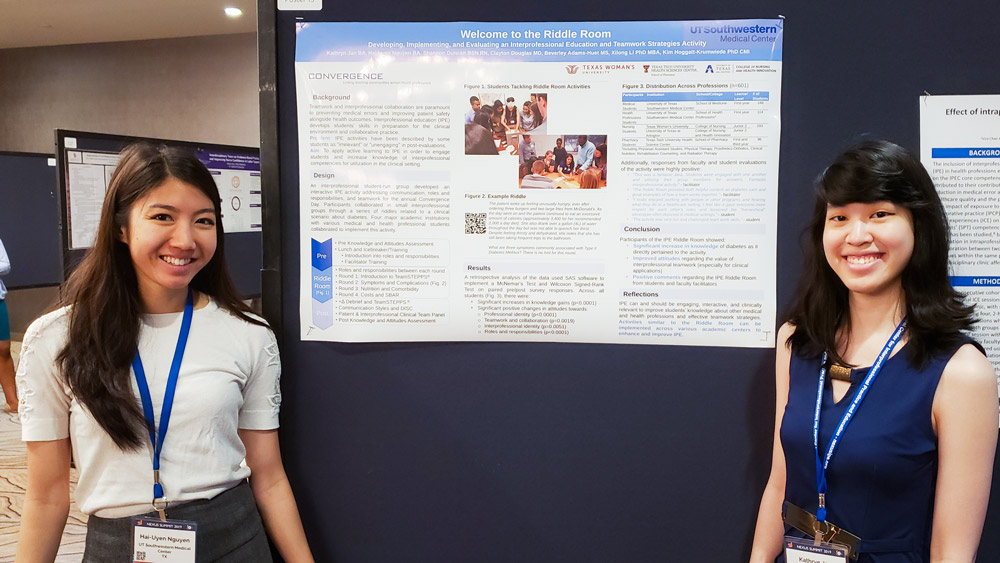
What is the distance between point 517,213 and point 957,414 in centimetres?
91

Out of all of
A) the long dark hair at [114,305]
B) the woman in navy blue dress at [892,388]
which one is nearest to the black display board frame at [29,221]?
the long dark hair at [114,305]

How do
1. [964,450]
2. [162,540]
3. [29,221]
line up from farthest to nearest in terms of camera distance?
[29,221], [162,540], [964,450]

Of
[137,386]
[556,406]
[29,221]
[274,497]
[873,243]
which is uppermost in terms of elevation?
[29,221]

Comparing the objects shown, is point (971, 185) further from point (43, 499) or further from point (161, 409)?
point (43, 499)

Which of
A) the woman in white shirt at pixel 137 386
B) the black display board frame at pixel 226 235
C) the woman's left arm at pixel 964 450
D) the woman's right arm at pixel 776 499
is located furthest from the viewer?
the black display board frame at pixel 226 235

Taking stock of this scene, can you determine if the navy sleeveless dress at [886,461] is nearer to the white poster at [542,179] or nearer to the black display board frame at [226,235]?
the white poster at [542,179]

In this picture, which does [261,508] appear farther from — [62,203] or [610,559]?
[62,203]

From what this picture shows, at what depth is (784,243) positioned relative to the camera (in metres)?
1.40

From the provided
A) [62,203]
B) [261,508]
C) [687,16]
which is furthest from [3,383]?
[687,16]

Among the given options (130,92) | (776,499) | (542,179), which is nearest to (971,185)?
(776,499)

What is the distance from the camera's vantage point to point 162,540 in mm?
1190

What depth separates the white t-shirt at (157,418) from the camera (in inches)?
46.8

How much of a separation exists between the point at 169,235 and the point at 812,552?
1.35 meters

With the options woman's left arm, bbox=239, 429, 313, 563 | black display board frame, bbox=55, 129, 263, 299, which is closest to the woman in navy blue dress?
woman's left arm, bbox=239, 429, 313, 563
